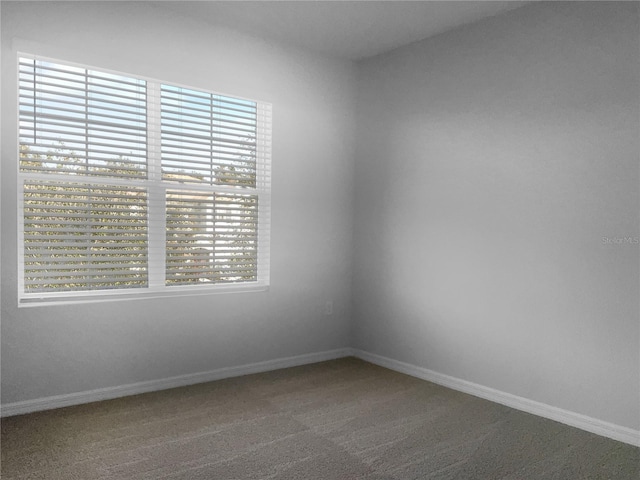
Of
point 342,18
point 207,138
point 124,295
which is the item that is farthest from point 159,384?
point 342,18

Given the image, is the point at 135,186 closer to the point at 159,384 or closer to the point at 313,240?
the point at 159,384

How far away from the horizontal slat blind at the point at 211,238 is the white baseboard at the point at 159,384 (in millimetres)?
688

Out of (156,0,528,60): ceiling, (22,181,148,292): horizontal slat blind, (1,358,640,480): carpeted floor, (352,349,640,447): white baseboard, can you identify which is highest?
(156,0,528,60): ceiling

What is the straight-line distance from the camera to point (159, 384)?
11.3ft

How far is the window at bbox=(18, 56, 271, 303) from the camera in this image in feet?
9.86

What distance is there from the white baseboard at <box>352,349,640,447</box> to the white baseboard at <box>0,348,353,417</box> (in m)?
0.58

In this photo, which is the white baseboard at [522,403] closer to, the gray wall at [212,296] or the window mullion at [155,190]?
the gray wall at [212,296]

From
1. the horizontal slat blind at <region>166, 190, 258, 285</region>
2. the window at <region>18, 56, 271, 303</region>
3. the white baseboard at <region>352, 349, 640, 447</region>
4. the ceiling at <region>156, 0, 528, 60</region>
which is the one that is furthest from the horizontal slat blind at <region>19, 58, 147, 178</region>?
the white baseboard at <region>352, 349, 640, 447</region>

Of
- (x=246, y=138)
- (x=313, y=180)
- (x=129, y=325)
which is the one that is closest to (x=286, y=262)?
(x=313, y=180)

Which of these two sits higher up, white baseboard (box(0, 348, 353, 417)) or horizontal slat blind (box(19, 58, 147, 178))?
horizontal slat blind (box(19, 58, 147, 178))

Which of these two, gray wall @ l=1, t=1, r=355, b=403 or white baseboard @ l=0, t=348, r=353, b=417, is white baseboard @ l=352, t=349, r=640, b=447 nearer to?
white baseboard @ l=0, t=348, r=353, b=417

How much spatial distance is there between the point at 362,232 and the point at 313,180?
652mm

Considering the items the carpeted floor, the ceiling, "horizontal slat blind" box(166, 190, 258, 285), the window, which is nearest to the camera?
Answer: the carpeted floor

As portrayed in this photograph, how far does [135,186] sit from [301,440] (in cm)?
196
